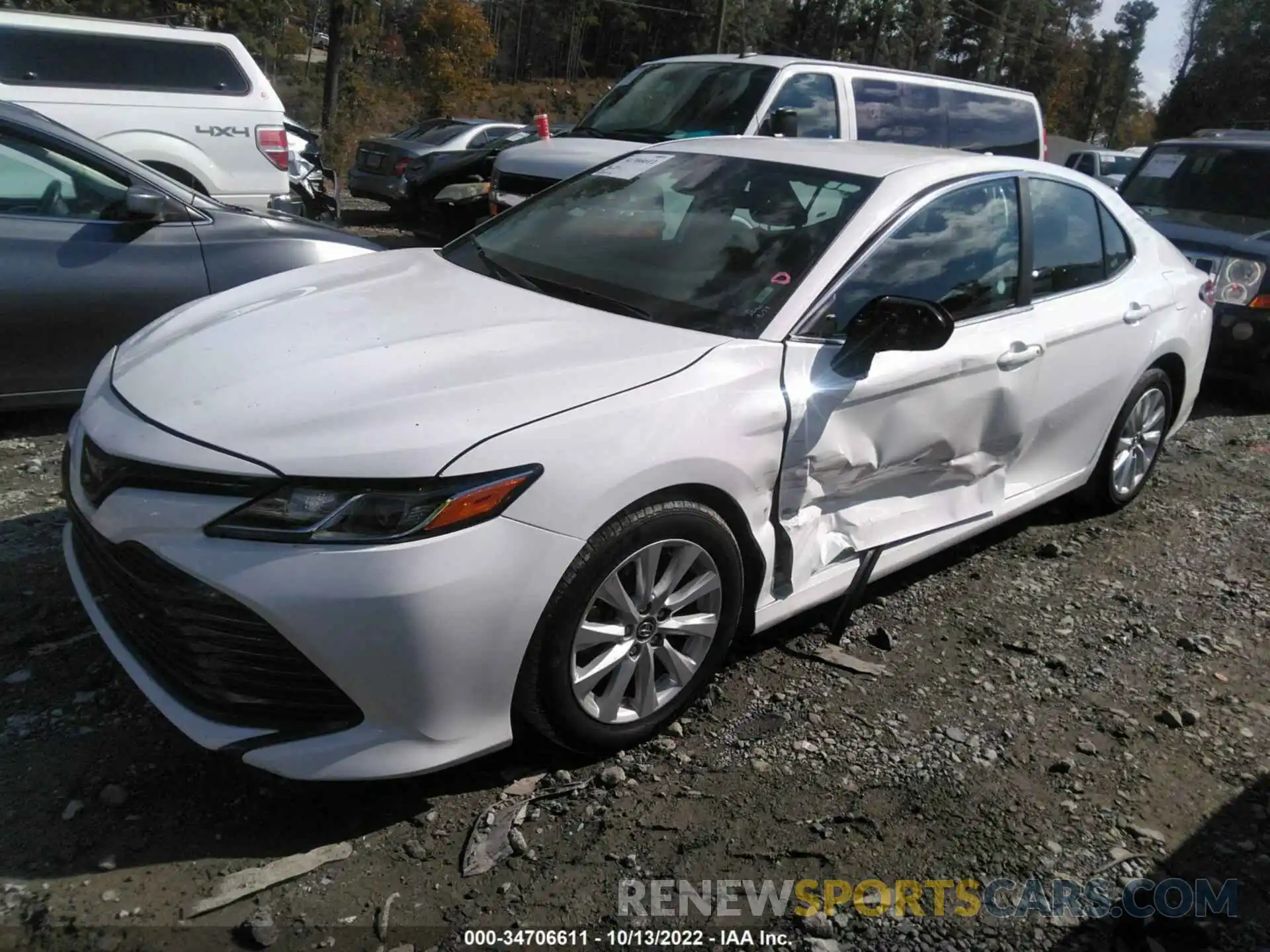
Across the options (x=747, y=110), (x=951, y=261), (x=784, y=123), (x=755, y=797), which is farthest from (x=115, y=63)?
(x=755, y=797)

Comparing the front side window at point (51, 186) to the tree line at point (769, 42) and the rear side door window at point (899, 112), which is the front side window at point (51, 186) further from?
the tree line at point (769, 42)

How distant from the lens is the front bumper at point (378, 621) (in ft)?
7.59

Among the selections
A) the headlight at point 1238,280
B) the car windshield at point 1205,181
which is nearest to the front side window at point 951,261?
the headlight at point 1238,280

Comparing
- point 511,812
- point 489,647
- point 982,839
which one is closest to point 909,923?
point 982,839

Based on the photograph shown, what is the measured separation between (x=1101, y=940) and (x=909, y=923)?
46cm

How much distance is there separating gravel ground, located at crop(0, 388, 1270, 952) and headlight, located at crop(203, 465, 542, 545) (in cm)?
79

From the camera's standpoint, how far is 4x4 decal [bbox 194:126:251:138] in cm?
835

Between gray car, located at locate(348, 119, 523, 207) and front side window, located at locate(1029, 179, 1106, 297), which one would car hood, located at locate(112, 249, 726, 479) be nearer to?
front side window, located at locate(1029, 179, 1106, 297)

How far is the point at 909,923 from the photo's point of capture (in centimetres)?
249

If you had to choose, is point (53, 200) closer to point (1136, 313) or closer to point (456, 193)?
point (456, 193)

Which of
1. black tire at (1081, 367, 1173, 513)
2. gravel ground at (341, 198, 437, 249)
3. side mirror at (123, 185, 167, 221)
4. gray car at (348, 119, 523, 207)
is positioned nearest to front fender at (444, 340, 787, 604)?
black tire at (1081, 367, 1173, 513)

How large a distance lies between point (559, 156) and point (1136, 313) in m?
4.66

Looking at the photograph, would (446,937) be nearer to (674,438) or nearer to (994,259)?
(674,438)

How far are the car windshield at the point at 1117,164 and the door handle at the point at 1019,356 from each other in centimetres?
1858
